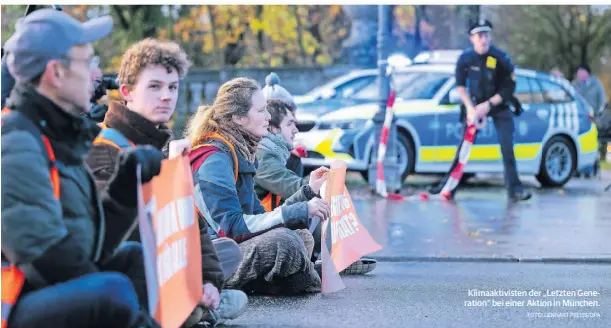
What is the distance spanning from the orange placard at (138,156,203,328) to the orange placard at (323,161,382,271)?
2727 mm

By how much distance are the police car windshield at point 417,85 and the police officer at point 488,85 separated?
264 centimetres

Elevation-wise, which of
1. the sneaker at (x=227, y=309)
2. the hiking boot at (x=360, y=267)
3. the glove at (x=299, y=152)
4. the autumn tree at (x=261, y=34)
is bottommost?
the hiking boot at (x=360, y=267)

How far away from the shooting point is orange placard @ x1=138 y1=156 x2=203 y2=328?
4.84 metres

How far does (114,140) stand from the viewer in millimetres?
5219

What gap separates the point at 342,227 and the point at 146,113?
3445 millimetres

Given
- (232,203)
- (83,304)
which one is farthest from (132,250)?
(232,203)

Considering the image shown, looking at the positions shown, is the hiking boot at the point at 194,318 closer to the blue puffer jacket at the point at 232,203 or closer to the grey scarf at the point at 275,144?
the blue puffer jacket at the point at 232,203

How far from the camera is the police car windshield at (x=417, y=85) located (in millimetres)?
18656

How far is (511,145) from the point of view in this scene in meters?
15.8

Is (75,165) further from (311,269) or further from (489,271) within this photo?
(489,271)

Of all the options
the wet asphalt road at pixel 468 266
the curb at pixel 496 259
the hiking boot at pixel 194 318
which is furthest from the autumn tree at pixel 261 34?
the hiking boot at pixel 194 318

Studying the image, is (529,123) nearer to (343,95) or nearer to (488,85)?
(343,95)

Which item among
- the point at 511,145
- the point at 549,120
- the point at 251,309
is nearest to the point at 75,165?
the point at 251,309

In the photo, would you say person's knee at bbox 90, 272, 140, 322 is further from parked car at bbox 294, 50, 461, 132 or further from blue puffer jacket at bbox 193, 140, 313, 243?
parked car at bbox 294, 50, 461, 132
